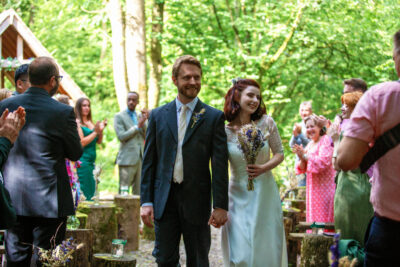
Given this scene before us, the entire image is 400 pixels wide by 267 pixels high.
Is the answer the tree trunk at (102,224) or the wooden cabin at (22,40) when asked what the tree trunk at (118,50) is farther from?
the tree trunk at (102,224)

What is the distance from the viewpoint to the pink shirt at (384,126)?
2.86 meters

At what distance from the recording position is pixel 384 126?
288cm

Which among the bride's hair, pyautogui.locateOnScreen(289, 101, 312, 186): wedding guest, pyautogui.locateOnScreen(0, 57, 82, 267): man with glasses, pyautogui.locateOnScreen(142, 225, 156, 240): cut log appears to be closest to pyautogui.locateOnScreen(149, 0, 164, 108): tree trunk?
pyautogui.locateOnScreen(289, 101, 312, 186): wedding guest

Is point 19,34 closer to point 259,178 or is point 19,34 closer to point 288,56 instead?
point 259,178

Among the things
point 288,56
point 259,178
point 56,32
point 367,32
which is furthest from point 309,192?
point 56,32

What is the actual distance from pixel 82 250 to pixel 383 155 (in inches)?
144

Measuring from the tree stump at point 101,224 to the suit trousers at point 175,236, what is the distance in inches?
122

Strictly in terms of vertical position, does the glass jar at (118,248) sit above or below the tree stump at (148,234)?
above

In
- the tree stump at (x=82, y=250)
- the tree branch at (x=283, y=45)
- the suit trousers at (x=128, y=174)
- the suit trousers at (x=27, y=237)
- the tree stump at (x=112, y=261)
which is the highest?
the tree branch at (x=283, y=45)

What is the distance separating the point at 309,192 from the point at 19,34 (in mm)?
8339

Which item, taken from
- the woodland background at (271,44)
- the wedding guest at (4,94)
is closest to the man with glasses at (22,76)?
the wedding guest at (4,94)

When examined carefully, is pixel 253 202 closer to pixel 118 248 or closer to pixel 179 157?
pixel 179 157

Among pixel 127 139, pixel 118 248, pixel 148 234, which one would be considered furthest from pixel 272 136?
pixel 127 139

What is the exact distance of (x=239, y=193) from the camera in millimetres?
5285
